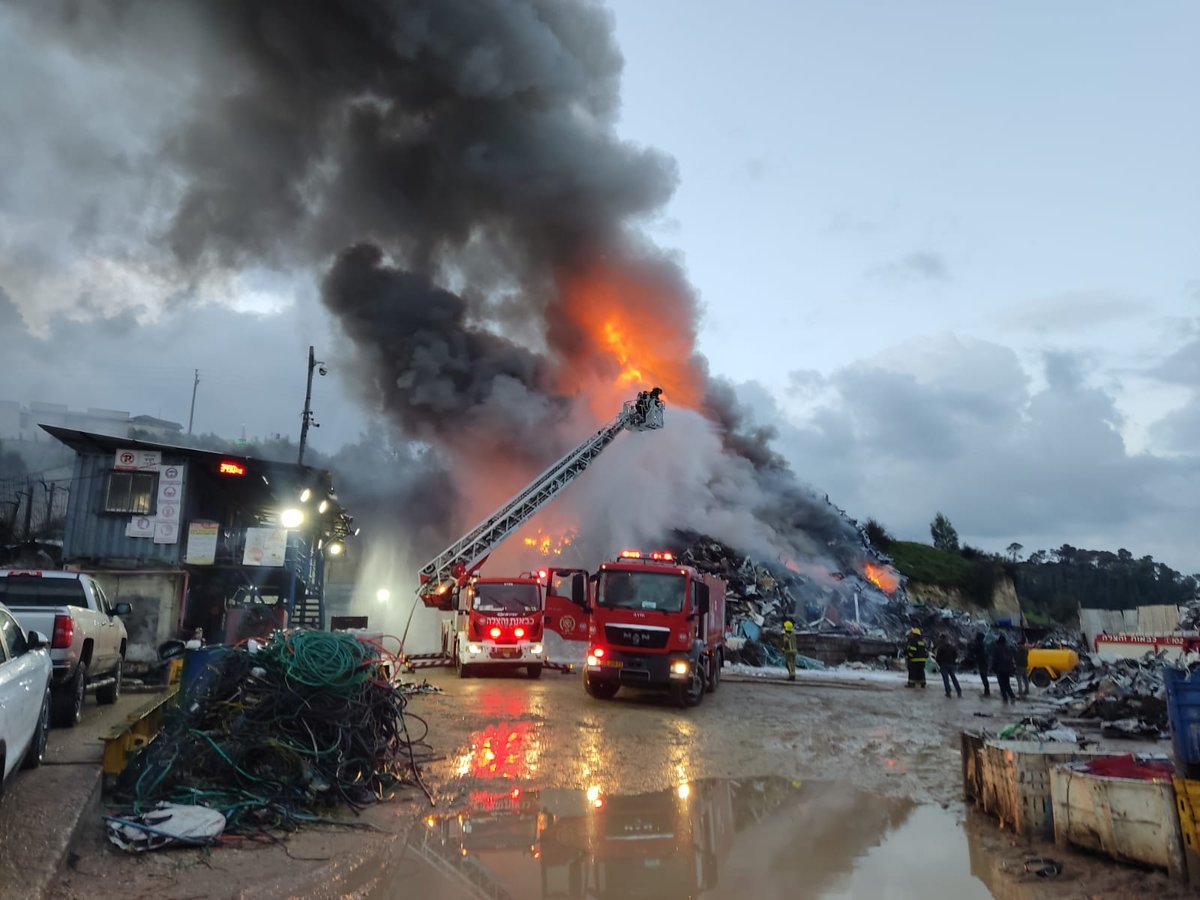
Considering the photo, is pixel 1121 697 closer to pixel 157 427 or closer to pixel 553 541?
pixel 553 541

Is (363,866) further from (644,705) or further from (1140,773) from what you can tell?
(644,705)

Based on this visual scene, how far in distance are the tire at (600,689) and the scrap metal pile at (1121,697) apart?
7.63m

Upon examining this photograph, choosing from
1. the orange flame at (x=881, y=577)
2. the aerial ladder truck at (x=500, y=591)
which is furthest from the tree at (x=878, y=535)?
the aerial ladder truck at (x=500, y=591)

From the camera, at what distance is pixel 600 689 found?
1414 cm

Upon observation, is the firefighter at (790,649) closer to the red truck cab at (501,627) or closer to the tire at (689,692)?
the tire at (689,692)

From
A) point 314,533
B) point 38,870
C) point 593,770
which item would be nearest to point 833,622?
point 314,533

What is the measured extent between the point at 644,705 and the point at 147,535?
11179mm

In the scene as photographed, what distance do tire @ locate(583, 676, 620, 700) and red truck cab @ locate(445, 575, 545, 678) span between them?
314 centimetres

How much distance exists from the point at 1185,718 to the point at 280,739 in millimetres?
6526

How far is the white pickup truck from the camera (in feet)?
26.0

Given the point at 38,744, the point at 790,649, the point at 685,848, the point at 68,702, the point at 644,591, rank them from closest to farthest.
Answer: the point at 685,848, the point at 38,744, the point at 68,702, the point at 644,591, the point at 790,649

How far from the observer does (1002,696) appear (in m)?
15.8

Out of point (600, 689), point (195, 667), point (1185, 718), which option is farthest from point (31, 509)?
point (1185, 718)

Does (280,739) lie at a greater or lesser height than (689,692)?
greater
